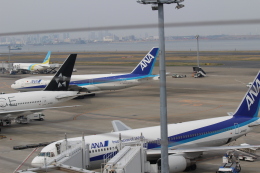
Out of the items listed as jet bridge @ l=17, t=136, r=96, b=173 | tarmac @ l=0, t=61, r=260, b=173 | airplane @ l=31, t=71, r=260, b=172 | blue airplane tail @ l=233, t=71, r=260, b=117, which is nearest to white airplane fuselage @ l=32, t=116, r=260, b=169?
airplane @ l=31, t=71, r=260, b=172

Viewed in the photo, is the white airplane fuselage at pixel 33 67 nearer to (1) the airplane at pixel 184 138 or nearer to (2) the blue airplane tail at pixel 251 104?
(1) the airplane at pixel 184 138

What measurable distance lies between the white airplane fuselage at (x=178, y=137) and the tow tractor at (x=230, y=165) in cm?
231

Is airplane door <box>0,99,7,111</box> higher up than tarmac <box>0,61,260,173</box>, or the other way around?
airplane door <box>0,99,7,111</box>

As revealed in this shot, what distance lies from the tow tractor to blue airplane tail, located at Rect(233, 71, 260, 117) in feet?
15.8

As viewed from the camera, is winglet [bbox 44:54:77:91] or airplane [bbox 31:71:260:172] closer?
airplane [bbox 31:71:260:172]

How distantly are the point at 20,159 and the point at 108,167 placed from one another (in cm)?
1743

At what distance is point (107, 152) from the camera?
32.4m

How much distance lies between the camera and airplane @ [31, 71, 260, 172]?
32.0m

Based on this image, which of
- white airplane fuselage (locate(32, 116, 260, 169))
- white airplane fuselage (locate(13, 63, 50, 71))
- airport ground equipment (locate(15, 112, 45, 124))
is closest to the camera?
white airplane fuselage (locate(32, 116, 260, 169))

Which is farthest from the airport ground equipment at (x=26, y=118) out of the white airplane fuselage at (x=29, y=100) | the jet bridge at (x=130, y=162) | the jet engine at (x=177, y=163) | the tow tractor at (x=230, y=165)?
the tow tractor at (x=230, y=165)

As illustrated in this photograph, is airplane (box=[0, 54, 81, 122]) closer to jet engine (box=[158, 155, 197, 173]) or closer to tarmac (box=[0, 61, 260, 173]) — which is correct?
tarmac (box=[0, 61, 260, 173])

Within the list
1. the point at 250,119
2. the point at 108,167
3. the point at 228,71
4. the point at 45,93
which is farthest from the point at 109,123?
the point at 228,71

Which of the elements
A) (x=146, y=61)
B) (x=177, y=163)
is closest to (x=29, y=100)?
(x=146, y=61)

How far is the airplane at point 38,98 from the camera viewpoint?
5397cm
